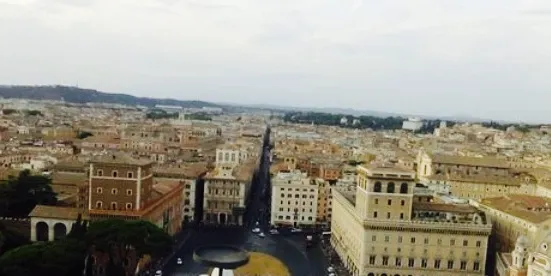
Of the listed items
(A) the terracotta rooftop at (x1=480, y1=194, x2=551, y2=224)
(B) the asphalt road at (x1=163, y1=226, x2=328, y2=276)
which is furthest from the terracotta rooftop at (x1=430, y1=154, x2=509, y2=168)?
(B) the asphalt road at (x1=163, y1=226, x2=328, y2=276)

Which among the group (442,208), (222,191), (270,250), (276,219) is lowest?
(270,250)

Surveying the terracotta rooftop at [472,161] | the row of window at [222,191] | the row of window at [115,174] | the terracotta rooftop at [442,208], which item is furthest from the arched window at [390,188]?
the terracotta rooftop at [472,161]

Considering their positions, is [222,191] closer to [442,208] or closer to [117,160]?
[117,160]

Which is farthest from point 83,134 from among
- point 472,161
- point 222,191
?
point 472,161

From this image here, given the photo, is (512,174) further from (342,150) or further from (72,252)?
(72,252)

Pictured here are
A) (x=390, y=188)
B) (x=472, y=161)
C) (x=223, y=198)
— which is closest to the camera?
(x=390, y=188)

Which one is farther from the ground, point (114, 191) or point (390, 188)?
point (390, 188)

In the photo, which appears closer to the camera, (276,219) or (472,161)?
(276,219)

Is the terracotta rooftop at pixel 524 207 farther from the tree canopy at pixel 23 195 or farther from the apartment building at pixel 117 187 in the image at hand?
the tree canopy at pixel 23 195
